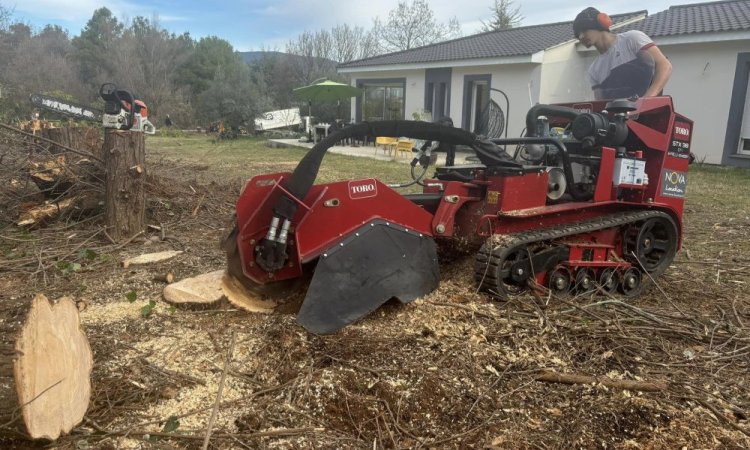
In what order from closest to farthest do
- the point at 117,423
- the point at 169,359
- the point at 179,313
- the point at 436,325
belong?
the point at 117,423
the point at 169,359
the point at 436,325
the point at 179,313

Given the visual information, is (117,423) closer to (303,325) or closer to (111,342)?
(111,342)

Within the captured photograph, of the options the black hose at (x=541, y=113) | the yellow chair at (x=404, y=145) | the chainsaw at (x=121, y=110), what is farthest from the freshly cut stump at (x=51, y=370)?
the yellow chair at (x=404, y=145)

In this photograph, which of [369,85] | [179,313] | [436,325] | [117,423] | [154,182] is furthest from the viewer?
[369,85]

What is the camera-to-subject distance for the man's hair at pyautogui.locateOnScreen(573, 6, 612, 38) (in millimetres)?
4969

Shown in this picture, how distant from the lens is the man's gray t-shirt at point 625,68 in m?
4.96

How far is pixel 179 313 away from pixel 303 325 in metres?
1.04

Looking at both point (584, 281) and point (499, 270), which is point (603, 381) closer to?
point (499, 270)

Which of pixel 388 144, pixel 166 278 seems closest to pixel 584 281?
pixel 166 278

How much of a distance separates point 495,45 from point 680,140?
15.6m

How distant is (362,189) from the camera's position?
3.66 metres

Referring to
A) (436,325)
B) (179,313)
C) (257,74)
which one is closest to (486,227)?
(436,325)

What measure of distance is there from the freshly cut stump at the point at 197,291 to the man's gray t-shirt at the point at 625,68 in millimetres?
3843

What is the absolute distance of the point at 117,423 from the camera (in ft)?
8.67

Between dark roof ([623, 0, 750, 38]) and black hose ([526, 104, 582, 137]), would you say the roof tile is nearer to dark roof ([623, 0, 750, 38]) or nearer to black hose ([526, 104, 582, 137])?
dark roof ([623, 0, 750, 38])
